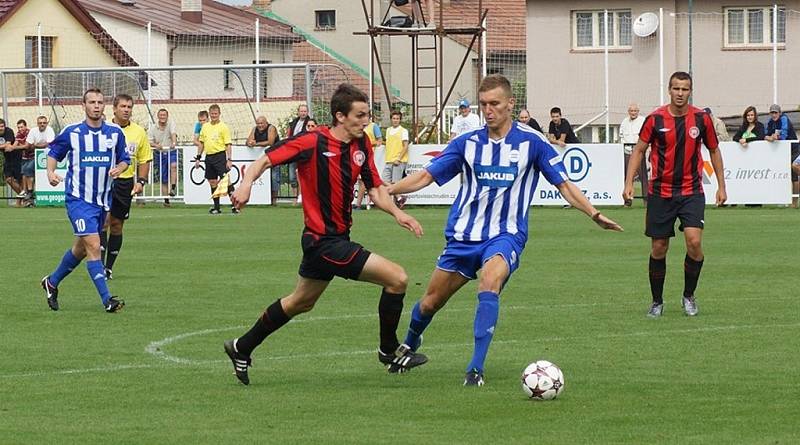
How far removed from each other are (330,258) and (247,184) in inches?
29.6

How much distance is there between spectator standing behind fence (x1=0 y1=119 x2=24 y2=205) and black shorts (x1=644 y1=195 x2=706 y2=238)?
21617 millimetres

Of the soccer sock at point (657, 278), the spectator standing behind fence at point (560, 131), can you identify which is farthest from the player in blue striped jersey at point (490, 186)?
the spectator standing behind fence at point (560, 131)

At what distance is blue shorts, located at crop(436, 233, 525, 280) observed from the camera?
9086mm

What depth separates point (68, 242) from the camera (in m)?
21.4

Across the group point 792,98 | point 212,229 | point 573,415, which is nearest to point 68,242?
point 212,229

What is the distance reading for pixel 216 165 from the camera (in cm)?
2873

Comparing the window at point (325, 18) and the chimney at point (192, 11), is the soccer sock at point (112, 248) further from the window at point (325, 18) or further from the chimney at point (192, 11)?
the window at point (325, 18)

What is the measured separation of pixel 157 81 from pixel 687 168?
2565cm

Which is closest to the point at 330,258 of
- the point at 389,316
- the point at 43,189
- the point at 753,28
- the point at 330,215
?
the point at 330,215

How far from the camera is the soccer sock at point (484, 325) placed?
8.83 meters

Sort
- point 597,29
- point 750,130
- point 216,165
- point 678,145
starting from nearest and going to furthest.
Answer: point 678,145 < point 750,130 < point 216,165 < point 597,29

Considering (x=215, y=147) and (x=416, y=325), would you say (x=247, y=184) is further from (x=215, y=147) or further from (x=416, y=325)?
(x=215, y=147)

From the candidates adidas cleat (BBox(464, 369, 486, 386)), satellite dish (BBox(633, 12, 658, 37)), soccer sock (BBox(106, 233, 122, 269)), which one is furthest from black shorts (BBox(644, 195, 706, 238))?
satellite dish (BBox(633, 12, 658, 37))

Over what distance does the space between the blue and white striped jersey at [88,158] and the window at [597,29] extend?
106 ft
